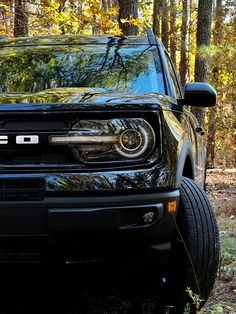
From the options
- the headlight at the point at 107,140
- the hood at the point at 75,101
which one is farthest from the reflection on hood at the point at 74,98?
the headlight at the point at 107,140

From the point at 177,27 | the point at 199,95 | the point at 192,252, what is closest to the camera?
the point at 192,252

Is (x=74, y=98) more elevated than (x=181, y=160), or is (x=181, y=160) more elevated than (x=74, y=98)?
(x=74, y=98)

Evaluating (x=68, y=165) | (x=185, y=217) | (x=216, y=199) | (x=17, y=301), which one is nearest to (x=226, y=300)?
(x=185, y=217)

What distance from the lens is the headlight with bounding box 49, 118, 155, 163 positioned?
2.42 metres

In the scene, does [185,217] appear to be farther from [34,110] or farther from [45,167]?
[34,110]

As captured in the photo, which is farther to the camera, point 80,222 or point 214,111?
point 214,111

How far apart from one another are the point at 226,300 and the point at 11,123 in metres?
1.91

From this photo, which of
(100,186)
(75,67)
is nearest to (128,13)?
(75,67)

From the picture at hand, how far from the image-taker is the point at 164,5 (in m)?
19.1

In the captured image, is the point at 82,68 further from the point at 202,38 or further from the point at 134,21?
the point at 202,38

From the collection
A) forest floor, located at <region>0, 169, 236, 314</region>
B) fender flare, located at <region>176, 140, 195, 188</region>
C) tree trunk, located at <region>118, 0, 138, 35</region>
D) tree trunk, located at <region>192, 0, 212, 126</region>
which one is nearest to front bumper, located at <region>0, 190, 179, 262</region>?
fender flare, located at <region>176, 140, 195, 188</region>

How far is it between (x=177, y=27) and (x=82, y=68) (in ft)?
59.2

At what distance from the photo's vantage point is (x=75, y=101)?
8.36 ft

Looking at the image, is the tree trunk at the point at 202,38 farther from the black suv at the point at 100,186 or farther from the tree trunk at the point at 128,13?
the black suv at the point at 100,186
